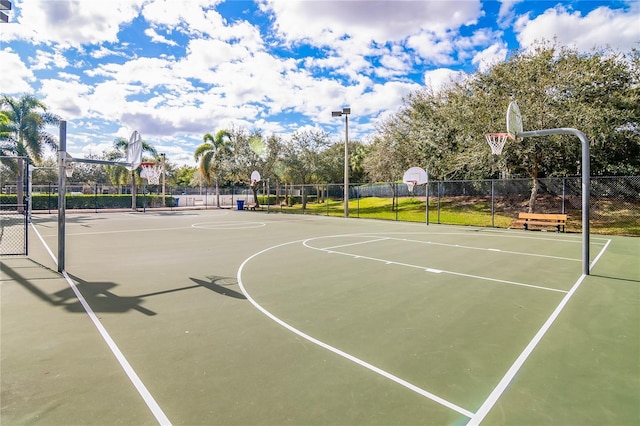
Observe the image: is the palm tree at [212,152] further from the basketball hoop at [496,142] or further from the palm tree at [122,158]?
the basketball hoop at [496,142]

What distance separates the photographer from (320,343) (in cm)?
427

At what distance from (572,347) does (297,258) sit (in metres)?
6.63

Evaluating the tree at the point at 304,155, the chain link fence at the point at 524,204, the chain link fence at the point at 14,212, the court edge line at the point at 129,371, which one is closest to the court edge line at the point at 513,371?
the court edge line at the point at 129,371

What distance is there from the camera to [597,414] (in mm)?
2922

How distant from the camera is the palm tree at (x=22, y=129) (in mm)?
25469

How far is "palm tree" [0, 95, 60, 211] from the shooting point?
25.5m

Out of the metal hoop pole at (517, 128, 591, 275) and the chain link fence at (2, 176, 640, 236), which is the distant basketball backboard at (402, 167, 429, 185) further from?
the metal hoop pole at (517, 128, 591, 275)

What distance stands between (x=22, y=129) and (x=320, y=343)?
32.4 m

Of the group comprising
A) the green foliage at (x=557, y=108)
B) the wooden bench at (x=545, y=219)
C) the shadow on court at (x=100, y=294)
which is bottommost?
the shadow on court at (x=100, y=294)

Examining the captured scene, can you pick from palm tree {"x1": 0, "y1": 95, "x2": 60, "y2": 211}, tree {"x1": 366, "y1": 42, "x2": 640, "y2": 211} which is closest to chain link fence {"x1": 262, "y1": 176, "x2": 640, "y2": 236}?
tree {"x1": 366, "y1": 42, "x2": 640, "y2": 211}

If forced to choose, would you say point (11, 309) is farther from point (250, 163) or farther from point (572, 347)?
point (250, 163)

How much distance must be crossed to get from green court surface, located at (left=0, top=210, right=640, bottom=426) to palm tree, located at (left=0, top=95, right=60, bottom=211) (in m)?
22.8

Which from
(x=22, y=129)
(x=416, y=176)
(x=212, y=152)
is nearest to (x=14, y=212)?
(x=22, y=129)

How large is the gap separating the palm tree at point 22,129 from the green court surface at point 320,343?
2281 centimetres
